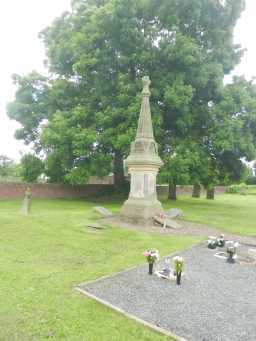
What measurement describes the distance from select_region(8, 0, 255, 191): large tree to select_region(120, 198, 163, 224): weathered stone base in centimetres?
568

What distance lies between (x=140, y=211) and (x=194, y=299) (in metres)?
7.07

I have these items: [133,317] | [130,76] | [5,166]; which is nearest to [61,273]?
[133,317]

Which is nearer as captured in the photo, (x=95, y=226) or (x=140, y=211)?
(x=95, y=226)

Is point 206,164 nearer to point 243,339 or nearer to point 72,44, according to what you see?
point 72,44

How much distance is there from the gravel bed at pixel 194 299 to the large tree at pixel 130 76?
462 inches

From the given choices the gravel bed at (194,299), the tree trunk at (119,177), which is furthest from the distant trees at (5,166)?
the gravel bed at (194,299)

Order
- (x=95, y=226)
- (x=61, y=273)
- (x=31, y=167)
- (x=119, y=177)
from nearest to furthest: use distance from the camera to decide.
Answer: (x=61, y=273), (x=95, y=226), (x=31, y=167), (x=119, y=177)

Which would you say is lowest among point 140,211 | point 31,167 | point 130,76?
point 140,211

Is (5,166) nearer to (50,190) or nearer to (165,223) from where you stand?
(50,190)

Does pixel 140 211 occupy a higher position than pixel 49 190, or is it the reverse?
pixel 49 190

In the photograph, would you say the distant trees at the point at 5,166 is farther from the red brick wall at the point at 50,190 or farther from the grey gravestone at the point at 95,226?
the grey gravestone at the point at 95,226

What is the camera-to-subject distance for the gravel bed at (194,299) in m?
3.70

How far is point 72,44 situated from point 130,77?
4735mm

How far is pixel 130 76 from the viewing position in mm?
19188
